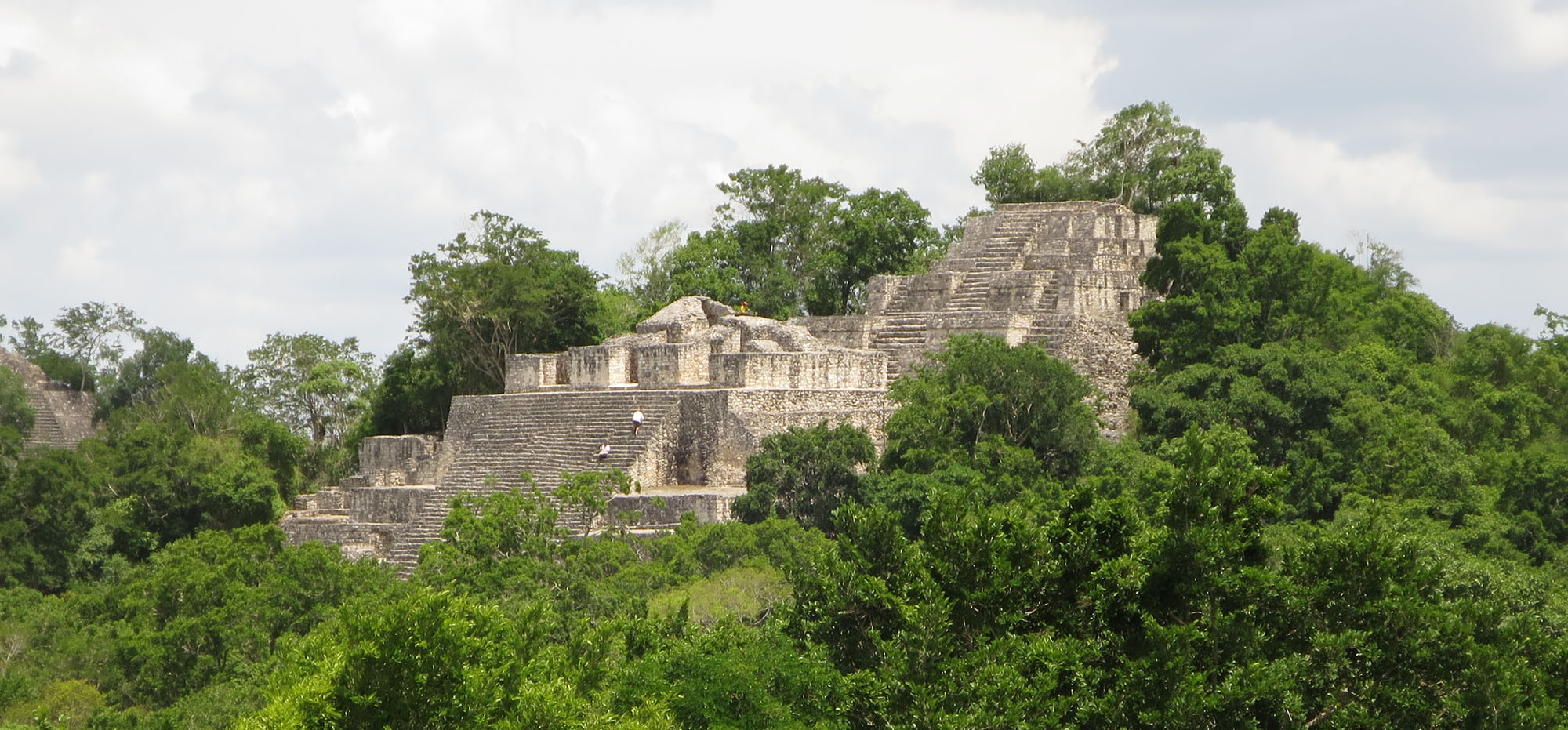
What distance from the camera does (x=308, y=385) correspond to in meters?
42.9

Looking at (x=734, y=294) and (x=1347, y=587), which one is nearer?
(x=1347, y=587)

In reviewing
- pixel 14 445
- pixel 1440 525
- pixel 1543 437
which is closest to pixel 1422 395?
pixel 1543 437

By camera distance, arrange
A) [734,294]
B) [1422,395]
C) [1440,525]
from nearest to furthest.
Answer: [1440,525], [1422,395], [734,294]

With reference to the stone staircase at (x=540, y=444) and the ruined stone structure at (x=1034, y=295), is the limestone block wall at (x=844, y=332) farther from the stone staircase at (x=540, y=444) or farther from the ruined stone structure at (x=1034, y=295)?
the stone staircase at (x=540, y=444)

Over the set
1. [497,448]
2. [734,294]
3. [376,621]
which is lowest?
[376,621]

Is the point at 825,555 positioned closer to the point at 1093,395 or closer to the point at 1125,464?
the point at 1125,464

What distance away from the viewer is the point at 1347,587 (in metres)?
15.5

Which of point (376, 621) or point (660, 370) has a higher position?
point (660, 370)

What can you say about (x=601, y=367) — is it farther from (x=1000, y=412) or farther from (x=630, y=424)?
(x=1000, y=412)

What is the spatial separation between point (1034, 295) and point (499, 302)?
9082 millimetres

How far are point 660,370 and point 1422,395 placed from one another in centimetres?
1099

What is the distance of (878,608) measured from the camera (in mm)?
16141

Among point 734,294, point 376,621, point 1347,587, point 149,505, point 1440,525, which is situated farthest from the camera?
point 734,294

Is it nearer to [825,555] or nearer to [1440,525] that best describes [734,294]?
[1440,525]
